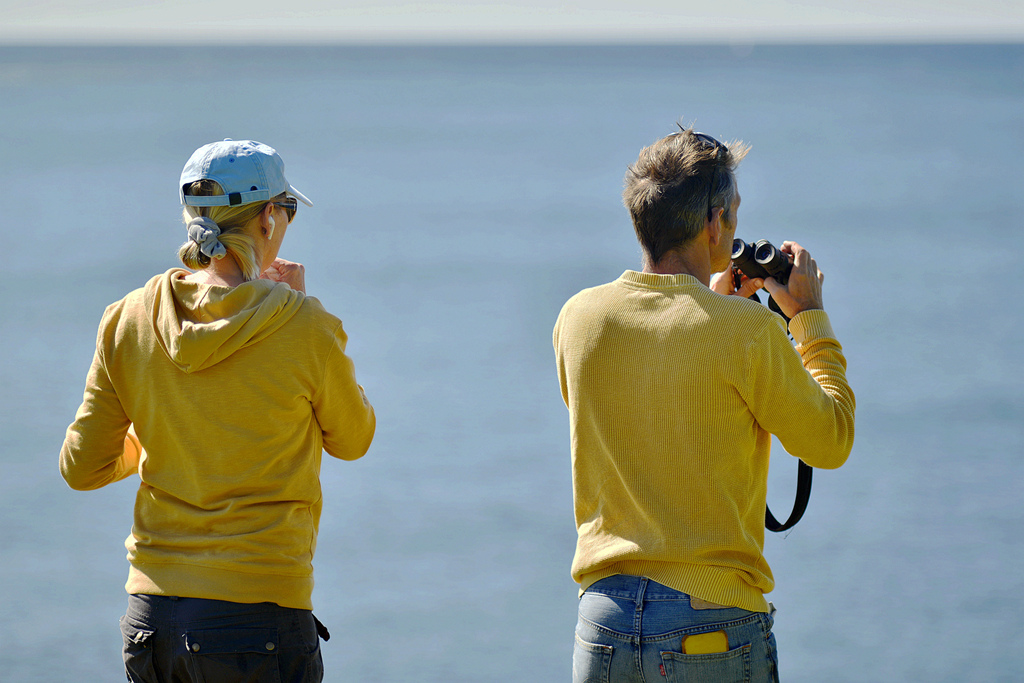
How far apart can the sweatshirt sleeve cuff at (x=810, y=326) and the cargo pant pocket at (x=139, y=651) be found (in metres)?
0.98

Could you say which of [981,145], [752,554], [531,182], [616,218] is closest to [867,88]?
[981,145]

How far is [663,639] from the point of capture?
1.34 metres

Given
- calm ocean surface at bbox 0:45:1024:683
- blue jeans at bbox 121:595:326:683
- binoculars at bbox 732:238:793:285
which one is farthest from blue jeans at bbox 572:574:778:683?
calm ocean surface at bbox 0:45:1024:683

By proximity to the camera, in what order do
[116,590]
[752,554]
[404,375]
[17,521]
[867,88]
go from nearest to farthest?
[752,554] → [116,590] → [17,521] → [404,375] → [867,88]

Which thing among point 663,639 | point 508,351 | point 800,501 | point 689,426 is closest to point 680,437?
point 689,426

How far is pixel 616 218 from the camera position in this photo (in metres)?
7.98

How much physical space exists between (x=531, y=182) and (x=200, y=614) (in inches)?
334

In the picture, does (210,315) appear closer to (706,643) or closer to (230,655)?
(230,655)

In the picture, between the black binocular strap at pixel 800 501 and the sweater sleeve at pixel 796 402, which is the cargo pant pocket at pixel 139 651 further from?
the black binocular strap at pixel 800 501

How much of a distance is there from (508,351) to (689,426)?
377 cm

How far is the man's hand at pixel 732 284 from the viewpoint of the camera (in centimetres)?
169

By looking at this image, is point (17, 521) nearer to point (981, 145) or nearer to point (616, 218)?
point (616, 218)

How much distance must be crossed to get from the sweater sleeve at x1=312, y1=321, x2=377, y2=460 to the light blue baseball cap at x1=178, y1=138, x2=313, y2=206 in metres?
0.22

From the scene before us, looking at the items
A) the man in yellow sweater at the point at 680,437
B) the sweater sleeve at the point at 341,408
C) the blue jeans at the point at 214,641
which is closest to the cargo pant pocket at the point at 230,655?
the blue jeans at the point at 214,641
